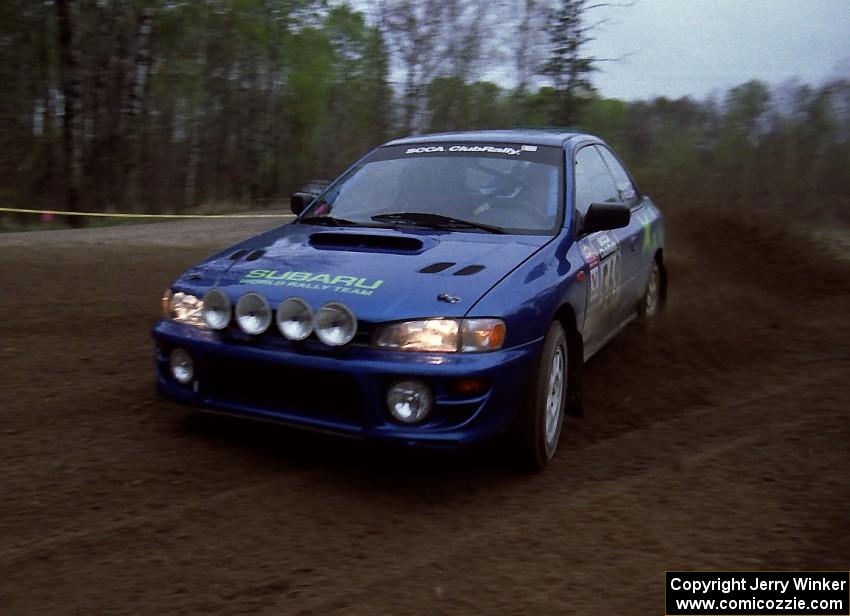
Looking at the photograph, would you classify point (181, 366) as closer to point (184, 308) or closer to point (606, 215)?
point (184, 308)

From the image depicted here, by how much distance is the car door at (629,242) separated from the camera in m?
5.54

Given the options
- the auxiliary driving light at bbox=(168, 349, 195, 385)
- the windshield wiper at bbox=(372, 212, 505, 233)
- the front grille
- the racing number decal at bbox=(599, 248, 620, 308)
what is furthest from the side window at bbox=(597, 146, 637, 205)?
the auxiliary driving light at bbox=(168, 349, 195, 385)

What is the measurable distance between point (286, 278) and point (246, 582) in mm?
1445

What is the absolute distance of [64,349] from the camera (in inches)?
227

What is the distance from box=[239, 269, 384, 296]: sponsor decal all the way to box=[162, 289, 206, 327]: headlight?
0.85ft

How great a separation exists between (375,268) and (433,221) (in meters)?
0.84

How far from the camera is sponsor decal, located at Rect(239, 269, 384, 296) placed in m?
3.66

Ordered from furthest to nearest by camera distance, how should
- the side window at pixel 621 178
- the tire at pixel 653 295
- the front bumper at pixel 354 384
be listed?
the tire at pixel 653 295 < the side window at pixel 621 178 < the front bumper at pixel 354 384

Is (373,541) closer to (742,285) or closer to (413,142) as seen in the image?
(413,142)

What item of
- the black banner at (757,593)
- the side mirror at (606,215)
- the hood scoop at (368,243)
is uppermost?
the side mirror at (606,215)

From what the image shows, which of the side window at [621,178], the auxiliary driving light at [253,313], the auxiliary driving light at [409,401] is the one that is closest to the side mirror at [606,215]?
the side window at [621,178]

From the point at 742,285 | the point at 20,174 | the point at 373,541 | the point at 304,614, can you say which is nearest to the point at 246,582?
the point at 304,614

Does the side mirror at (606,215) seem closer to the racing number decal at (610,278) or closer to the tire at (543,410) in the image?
the racing number decal at (610,278)

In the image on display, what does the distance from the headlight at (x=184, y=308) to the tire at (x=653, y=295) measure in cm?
371
